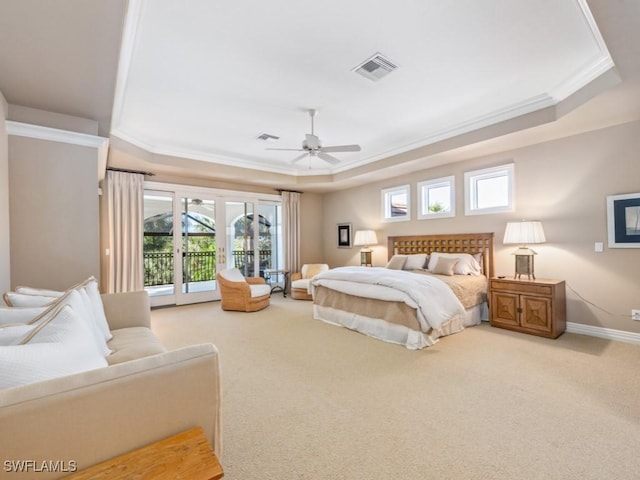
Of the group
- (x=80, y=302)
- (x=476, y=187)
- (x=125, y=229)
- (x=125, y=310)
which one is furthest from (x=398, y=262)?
(x=125, y=229)

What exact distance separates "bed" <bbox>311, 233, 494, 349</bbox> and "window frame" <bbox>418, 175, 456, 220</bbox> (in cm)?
39

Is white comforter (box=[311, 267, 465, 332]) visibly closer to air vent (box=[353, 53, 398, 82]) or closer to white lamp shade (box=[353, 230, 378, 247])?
white lamp shade (box=[353, 230, 378, 247])

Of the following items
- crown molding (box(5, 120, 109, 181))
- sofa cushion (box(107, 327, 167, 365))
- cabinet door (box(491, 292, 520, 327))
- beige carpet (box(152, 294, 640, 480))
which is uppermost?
crown molding (box(5, 120, 109, 181))

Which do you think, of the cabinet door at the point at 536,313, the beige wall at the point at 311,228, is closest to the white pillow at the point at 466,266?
the cabinet door at the point at 536,313

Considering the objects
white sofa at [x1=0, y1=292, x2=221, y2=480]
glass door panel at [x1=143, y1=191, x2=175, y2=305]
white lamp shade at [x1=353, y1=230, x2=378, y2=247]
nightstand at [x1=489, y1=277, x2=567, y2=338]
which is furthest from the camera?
white lamp shade at [x1=353, y1=230, x2=378, y2=247]

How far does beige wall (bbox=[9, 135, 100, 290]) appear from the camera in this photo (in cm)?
304

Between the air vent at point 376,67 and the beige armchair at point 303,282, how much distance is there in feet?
13.8

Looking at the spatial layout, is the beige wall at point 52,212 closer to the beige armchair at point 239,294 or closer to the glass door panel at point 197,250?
the beige armchair at point 239,294

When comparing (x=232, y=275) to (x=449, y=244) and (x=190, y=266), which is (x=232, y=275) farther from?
(x=449, y=244)

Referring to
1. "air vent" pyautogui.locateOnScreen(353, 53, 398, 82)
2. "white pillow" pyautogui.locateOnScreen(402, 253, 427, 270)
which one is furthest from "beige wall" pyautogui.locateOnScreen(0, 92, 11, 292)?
"white pillow" pyautogui.locateOnScreen(402, 253, 427, 270)

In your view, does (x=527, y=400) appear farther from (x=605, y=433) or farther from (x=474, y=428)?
(x=474, y=428)

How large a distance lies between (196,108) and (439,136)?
3494mm

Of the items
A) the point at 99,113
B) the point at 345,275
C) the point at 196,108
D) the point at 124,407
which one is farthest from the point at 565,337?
the point at 99,113

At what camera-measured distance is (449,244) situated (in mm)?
5340
